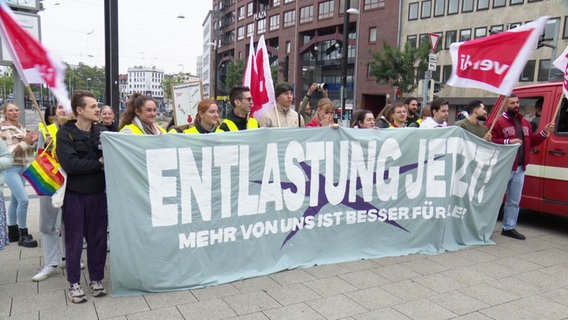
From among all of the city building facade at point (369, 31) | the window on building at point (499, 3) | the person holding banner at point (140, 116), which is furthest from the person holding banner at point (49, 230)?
the window on building at point (499, 3)

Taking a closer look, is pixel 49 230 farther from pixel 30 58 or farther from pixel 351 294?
pixel 351 294

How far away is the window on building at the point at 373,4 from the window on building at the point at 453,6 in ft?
25.2

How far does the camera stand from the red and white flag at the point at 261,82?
513 centimetres

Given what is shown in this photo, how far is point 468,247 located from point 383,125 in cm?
204

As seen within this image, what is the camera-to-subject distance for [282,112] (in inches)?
219

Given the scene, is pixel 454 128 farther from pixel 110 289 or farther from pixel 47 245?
pixel 47 245

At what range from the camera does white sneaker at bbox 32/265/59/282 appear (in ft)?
13.4

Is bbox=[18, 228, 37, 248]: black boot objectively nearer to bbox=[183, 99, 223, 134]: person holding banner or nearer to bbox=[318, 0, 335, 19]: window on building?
bbox=[183, 99, 223, 134]: person holding banner

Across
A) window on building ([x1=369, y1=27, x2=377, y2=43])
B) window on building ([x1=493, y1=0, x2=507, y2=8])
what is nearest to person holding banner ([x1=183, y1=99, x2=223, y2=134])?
window on building ([x1=493, y1=0, x2=507, y2=8])

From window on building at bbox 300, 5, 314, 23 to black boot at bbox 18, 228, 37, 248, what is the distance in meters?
51.9

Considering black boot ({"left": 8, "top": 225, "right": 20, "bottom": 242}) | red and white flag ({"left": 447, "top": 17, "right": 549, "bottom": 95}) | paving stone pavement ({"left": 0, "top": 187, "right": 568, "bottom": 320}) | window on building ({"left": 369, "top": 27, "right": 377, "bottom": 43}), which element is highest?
window on building ({"left": 369, "top": 27, "right": 377, "bottom": 43})

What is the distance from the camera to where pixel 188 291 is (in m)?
3.90

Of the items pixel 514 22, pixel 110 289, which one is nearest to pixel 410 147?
pixel 110 289

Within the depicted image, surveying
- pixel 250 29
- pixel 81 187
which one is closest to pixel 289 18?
pixel 250 29
